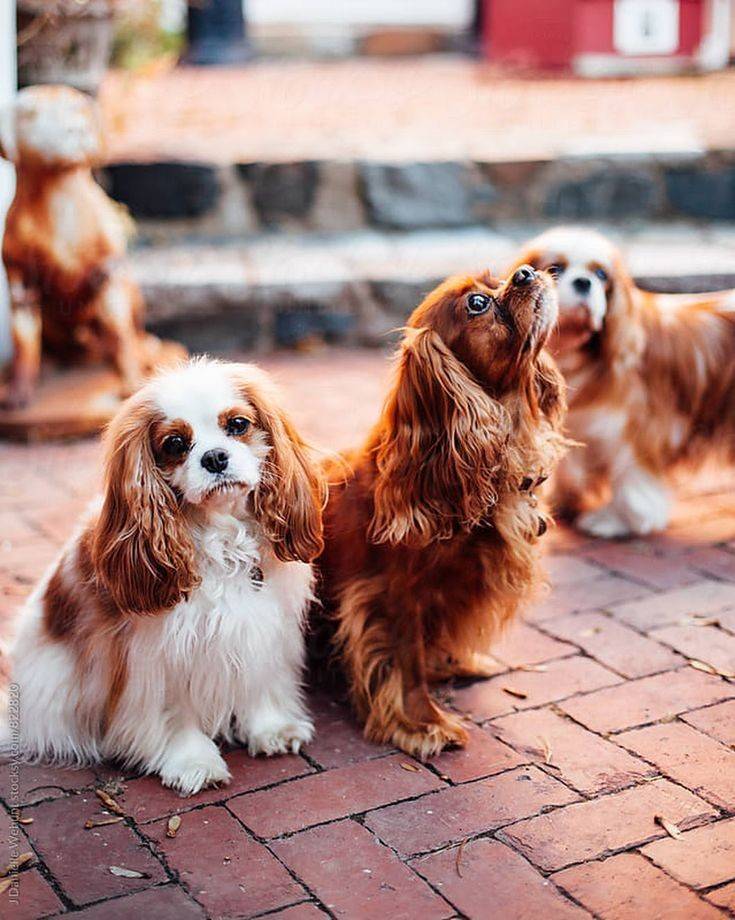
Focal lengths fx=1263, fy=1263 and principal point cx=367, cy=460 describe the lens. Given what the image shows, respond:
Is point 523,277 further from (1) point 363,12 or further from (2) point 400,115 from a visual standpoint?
(1) point 363,12

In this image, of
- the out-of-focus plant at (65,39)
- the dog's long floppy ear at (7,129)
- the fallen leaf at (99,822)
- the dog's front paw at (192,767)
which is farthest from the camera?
the out-of-focus plant at (65,39)

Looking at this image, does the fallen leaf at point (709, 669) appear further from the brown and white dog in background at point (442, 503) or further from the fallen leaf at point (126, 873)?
the fallen leaf at point (126, 873)

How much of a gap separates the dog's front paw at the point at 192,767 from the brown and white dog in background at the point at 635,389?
1.82 m

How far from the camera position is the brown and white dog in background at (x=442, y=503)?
294 centimetres

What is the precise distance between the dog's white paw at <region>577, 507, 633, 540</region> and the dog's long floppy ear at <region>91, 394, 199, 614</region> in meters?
2.10

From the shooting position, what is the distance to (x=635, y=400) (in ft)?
14.4

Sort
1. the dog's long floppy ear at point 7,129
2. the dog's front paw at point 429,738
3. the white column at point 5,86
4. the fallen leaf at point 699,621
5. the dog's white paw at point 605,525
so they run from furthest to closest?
the white column at point 5,86, the dog's long floppy ear at point 7,129, the dog's white paw at point 605,525, the fallen leaf at point 699,621, the dog's front paw at point 429,738

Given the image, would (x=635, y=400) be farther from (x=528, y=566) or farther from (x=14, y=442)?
(x=14, y=442)


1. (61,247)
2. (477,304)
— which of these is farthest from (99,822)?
(61,247)

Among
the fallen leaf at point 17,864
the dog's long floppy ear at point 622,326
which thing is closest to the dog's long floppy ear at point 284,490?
the fallen leaf at point 17,864

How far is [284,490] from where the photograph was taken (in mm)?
2939

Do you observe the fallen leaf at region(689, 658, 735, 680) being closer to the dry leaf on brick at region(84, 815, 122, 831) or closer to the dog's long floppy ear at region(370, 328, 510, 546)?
the dog's long floppy ear at region(370, 328, 510, 546)

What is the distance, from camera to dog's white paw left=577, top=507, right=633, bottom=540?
4562 mm

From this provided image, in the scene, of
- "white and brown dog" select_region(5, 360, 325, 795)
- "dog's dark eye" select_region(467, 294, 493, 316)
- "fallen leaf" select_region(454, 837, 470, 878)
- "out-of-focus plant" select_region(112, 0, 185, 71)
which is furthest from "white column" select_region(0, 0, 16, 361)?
"fallen leaf" select_region(454, 837, 470, 878)
